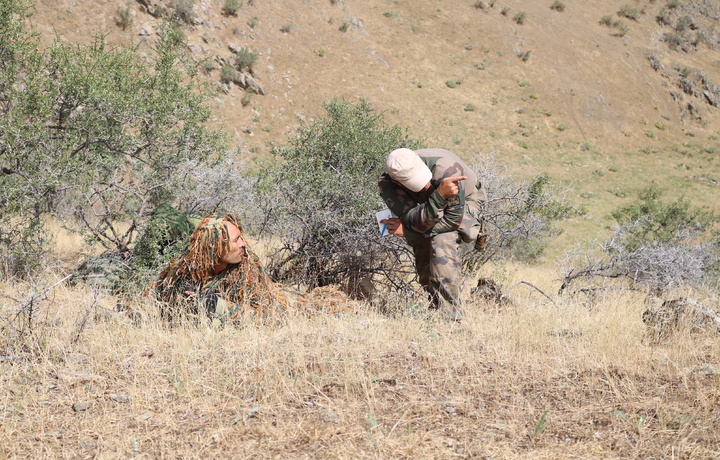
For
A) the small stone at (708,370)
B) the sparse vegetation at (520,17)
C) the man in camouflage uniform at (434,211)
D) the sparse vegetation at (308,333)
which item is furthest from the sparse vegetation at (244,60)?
the small stone at (708,370)

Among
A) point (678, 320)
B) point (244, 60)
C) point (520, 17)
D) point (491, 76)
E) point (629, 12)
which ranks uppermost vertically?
point (629, 12)

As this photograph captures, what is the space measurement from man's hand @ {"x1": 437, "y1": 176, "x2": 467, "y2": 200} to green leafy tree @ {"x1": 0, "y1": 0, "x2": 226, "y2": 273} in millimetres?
2897

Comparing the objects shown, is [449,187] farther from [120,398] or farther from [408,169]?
[120,398]

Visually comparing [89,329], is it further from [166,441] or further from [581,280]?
[581,280]

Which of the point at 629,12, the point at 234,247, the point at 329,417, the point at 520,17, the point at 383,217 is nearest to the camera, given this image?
the point at 329,417

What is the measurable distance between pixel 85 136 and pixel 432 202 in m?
3.87

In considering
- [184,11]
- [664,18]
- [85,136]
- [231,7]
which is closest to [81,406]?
[85,136]

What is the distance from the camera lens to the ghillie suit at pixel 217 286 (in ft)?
12.4

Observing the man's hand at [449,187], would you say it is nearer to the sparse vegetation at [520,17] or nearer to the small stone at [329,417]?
the small stone at [329,417]

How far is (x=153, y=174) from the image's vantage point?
18.5 feet

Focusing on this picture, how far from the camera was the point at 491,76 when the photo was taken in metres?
32.6

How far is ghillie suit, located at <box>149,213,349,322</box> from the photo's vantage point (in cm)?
379

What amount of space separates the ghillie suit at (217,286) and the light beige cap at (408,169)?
1.21 m

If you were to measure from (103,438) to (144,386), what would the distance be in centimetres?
46
